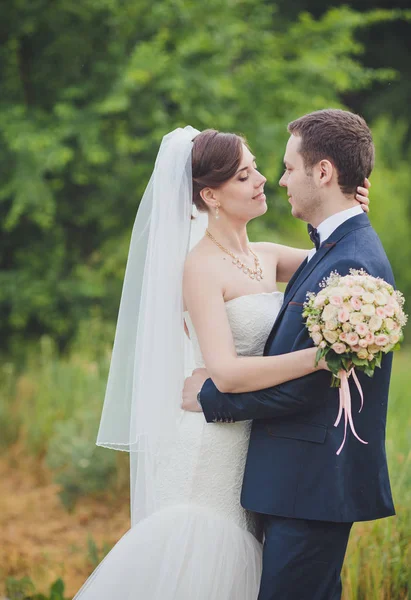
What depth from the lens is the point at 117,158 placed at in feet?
27.9

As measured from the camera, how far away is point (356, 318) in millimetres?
2645

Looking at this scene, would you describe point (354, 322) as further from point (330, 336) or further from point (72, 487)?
point (72, 487)

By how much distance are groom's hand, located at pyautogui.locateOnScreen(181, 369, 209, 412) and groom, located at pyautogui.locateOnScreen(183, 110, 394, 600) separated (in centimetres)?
26

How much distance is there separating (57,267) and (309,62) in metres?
3.38

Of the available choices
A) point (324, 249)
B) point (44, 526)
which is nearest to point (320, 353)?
point (324, 249)

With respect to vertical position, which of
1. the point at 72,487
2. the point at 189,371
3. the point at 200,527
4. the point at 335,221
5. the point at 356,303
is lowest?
the point at 72,487

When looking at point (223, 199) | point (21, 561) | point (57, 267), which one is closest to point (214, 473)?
point (223, 199)

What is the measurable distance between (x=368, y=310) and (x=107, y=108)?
17.9ft

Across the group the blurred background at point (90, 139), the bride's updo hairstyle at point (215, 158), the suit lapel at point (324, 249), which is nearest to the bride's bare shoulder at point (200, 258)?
the bride's updo hairstyle at point (215, 158)

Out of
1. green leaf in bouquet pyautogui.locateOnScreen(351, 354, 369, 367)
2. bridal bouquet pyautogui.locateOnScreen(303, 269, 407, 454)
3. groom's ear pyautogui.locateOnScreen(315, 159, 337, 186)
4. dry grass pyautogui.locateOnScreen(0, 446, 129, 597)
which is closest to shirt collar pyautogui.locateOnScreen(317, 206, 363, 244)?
groom's ear pyautogui.locateOnScreen(315, 159, 337, 186)

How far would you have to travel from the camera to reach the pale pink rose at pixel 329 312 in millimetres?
2660

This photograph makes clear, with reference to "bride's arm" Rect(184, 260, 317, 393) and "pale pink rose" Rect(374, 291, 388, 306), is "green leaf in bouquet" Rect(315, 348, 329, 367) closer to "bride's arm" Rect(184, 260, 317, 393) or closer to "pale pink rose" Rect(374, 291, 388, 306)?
"bride's arm" Rect(184, 260, 317, 393)

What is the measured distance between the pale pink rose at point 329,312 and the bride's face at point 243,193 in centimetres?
92

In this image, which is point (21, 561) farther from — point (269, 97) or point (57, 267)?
point (269, 97)
